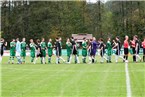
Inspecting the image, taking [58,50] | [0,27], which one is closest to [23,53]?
[58,50]

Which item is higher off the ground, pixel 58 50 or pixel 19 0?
pixel 19 0

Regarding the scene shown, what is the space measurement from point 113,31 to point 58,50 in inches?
2224

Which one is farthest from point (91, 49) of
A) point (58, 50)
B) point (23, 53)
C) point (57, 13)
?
point (57, 13)

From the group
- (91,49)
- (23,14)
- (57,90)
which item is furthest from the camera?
(23,14)

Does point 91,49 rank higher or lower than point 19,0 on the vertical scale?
lower

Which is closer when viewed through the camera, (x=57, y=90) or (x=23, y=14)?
(x=57, y=90)

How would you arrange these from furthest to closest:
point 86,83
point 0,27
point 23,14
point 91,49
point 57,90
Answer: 1. point 23,14
2. point 0,27
3. point 91,49
4. point 86,83
5. point 57,90

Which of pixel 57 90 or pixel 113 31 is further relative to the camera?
pixel 113 31

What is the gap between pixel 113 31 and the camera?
3575 inches

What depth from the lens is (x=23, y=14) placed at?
9156 cm

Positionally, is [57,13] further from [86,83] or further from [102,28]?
[86,83]

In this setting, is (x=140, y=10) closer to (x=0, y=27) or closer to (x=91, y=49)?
(x=0, y=27)

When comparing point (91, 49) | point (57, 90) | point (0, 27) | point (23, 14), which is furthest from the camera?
point (23, 14)

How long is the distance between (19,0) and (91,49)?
63.1m
